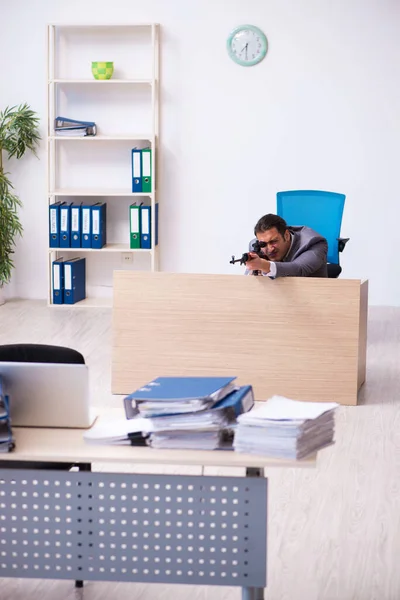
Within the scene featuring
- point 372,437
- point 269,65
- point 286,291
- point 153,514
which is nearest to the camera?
point 153,514

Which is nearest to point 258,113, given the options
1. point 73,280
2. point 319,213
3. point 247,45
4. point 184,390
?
point 247,45

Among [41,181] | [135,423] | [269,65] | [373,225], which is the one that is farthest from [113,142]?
[135,423]

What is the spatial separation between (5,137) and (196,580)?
592cm

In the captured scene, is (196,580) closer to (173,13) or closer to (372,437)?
(372,437)

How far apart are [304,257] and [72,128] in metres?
3.26

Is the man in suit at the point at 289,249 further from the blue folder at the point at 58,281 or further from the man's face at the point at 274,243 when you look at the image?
the blue folder at the point at 58,281

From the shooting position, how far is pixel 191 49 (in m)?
7.76

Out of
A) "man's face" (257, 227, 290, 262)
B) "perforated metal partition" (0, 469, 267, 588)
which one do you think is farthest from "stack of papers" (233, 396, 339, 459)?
"man's face" (257, 227, 290, 262)

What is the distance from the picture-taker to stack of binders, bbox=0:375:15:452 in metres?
2.38

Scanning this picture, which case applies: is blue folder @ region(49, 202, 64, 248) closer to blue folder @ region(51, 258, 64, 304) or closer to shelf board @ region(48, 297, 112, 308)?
blue folder @ region(51, 258, 64, 304)

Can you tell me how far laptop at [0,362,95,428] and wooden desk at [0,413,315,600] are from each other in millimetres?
35

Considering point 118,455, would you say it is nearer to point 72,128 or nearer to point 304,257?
point 304,257

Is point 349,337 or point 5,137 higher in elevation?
point 5,137

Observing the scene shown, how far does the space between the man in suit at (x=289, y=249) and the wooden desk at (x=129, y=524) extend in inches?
99.5
